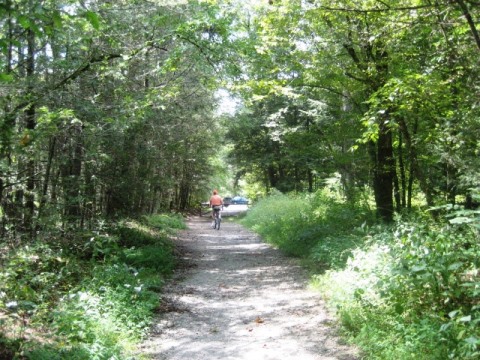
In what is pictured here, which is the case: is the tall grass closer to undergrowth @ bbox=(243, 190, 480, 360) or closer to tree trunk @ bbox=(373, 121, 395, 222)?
tree trunk @ bbox=(373, 121, 395, 222)

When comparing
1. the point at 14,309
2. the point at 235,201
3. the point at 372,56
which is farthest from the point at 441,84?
the point at 235,201

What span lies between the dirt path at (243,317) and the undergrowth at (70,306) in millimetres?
448

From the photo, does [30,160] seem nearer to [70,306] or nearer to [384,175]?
[70,306]

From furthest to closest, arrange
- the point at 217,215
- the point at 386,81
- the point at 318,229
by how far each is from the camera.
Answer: the point at 217,215, the point at 318,229, the point at 386,81

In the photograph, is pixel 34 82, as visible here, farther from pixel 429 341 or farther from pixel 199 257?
pixel 429 341

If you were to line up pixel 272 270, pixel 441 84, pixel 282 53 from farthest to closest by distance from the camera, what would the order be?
pixel 282 53 → pixel 272 270 → pixel 441 84

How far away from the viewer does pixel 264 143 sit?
28.4 metres

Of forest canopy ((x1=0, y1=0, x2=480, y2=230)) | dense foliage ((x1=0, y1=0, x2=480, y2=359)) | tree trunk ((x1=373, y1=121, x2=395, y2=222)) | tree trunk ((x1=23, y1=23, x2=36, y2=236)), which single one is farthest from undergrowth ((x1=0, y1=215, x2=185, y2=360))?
tree trunk ((x1=373, y1=121, x2=395, y2=222))

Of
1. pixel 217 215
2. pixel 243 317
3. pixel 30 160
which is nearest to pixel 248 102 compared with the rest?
pixel 30 160

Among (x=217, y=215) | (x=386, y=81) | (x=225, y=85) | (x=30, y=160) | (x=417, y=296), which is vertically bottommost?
(x=417, y=296)

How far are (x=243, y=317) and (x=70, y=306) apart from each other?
111 inches

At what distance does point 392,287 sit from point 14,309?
4.68 meters

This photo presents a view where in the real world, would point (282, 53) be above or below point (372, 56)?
above

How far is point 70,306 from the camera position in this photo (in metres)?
5.87
